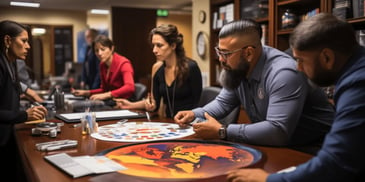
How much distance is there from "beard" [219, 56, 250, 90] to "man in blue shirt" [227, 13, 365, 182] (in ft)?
2.08

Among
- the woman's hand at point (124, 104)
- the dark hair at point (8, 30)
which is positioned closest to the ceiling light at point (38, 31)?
the woman's hand at point (124, 104)

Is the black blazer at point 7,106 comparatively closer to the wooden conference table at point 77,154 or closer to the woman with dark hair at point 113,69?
the wooden conference table at point 77,154

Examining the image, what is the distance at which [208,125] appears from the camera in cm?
165

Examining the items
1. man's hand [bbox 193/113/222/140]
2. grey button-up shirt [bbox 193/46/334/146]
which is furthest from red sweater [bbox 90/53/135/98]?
man's hand [bbox 193/113/222/140]

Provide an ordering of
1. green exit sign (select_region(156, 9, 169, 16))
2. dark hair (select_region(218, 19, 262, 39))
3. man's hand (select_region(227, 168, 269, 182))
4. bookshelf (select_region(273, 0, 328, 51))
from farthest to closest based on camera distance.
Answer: green exit sign (select_region(156, 9, 169, 16)) → bookshelf (select_region(273, 0, 328, 51)) → dark hair (select_region(218, 19, 262, 39)) → man's hand (select_region(227, 168, 269, 182))

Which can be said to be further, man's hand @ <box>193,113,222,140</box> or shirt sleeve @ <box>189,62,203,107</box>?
shirt sleeve @ <box>189,62,203,107</box>

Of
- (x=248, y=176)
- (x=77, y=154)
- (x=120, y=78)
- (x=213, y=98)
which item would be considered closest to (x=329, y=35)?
(x=248, y=176)

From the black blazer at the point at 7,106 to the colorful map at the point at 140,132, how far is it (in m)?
0.51

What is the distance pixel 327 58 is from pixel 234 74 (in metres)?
0.81

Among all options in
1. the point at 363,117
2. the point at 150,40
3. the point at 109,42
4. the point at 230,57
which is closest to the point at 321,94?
the point at 230,57

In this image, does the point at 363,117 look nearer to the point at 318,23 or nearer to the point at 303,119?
the point at 318,23

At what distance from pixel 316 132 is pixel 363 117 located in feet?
2.54

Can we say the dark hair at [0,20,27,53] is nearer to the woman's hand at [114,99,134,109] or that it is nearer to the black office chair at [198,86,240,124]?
the woman's hand at [114,99,134,109]

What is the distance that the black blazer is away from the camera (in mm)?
2070
